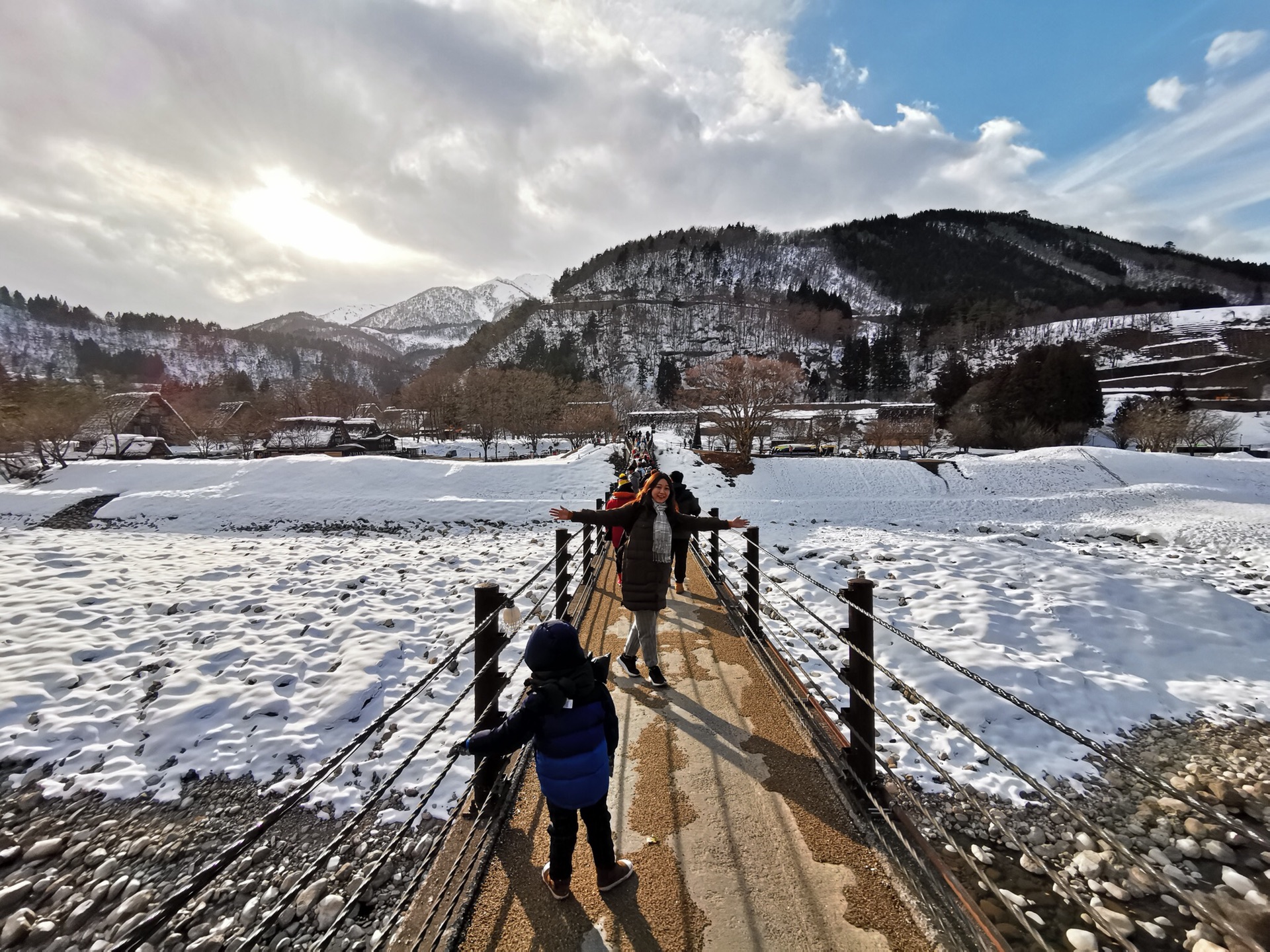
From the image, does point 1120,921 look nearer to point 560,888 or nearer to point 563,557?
point 560,888

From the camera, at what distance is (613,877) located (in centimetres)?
277

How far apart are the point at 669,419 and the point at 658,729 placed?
6206 centimetres

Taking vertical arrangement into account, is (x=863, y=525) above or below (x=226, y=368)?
below

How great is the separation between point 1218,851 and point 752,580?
179 inches

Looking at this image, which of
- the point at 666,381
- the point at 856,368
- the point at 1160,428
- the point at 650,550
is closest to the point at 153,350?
the point at 666,381

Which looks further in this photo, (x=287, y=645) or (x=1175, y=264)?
(x=1175, y=264)

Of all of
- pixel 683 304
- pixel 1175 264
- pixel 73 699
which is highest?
pixel 1175 264

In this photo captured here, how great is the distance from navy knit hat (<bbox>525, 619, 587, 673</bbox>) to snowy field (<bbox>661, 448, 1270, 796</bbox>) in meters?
3.92

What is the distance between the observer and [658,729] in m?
4.27

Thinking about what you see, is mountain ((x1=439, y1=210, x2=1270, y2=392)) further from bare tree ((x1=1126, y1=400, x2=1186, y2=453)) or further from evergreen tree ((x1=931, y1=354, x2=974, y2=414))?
bare tree ((x1=1126, y1=400, x2=1186, y2=453))

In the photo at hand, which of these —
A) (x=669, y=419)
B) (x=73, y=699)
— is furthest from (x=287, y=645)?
(x=669, y=419)

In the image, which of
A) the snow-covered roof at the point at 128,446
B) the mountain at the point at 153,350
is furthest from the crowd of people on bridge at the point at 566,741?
the mountain at the point at 153,350

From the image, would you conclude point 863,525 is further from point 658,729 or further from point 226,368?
point 226,368

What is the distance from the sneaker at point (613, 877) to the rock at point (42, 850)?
5129 millimetres
